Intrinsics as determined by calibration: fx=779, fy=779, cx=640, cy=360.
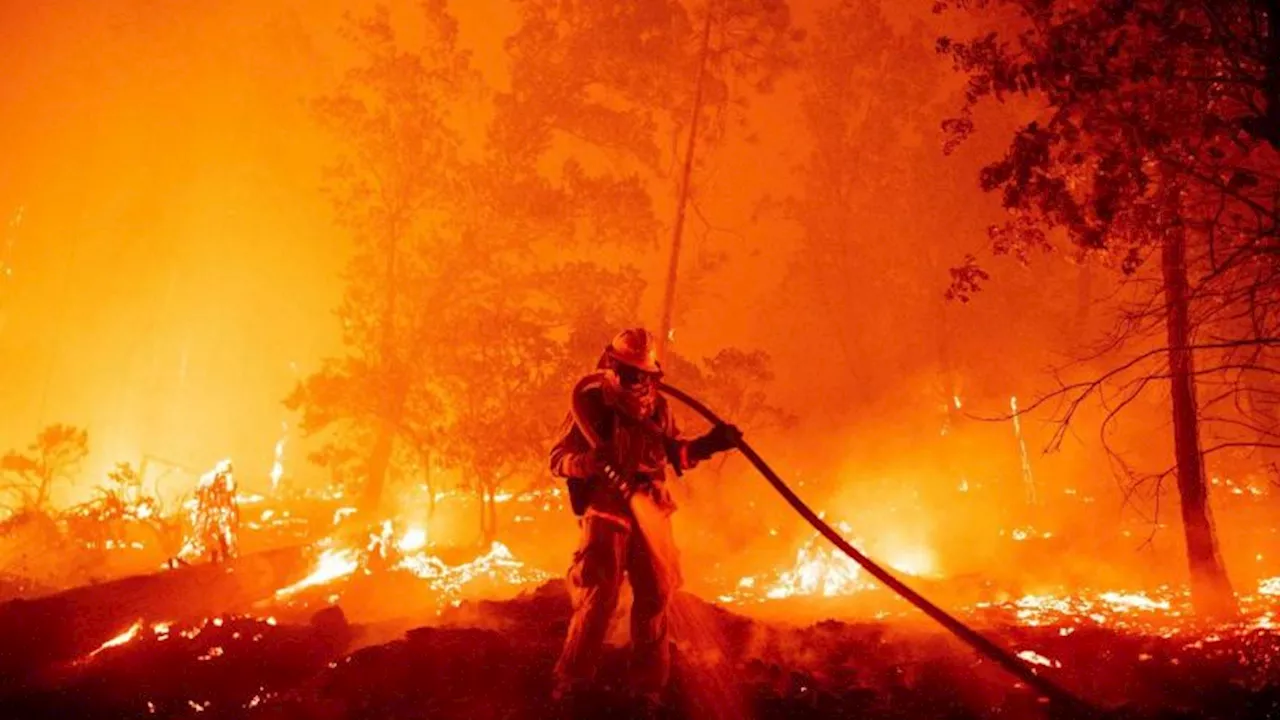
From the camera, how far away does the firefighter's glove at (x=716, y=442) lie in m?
6.05

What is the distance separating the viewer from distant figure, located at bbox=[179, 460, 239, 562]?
14.1 meters

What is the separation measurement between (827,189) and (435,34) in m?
15.3

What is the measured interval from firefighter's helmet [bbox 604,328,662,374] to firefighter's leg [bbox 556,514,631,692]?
1.22 metres

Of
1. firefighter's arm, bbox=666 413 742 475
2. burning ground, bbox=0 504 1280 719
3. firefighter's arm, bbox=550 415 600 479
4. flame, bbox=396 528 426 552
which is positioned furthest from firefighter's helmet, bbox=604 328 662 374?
flame, bbox=396 528 426 552

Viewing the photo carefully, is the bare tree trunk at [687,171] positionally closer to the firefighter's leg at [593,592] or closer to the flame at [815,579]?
the flame at [815,579]

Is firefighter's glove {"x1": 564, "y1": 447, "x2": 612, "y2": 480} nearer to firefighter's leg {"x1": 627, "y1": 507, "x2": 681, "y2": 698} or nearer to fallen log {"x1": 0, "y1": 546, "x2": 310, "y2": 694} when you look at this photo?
firefighter's leg {"x1": 627, "y1": 507, "x2": 681, "y2": 698}

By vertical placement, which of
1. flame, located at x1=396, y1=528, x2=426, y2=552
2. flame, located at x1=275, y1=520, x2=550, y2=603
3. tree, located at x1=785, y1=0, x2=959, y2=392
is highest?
tree, located at x1=785, y1=0, x2=959, y2=392

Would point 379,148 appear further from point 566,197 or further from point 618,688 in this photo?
point 618,688

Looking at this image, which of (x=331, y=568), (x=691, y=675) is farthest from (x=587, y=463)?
(x=331, y=568)

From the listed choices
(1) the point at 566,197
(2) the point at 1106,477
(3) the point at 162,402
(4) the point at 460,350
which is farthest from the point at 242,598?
(3) the point at 162,402

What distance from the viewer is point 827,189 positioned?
29219mm

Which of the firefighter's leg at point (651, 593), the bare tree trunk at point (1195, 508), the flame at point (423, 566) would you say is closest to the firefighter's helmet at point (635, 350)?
the firefighter's leg at point (651, 593)

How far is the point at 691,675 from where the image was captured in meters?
6.25

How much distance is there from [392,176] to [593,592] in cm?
1827
